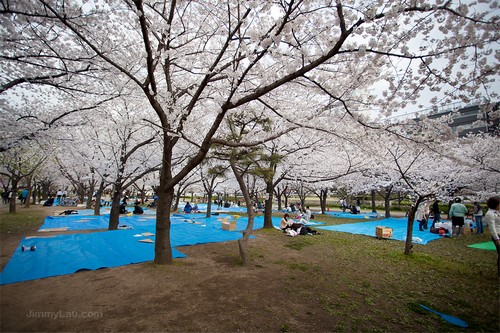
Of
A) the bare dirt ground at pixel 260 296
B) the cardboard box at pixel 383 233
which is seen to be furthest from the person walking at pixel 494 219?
the cardboard box at pixel 383 233

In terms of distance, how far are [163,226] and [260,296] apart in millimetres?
2804

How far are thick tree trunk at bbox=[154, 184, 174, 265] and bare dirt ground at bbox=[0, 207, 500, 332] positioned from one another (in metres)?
0.29

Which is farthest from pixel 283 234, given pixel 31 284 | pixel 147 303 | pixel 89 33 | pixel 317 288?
pixel 89 33

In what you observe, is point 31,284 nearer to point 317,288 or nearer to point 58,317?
point 58,317

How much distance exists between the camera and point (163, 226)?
541cm

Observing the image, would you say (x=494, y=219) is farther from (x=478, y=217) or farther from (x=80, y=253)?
(x=80, y=253)

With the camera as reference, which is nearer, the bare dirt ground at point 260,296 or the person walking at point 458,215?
the bare dirt ground at point 260,296

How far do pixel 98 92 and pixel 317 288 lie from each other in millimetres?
7501

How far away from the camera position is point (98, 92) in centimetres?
629

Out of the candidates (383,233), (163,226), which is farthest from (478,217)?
(163,226)

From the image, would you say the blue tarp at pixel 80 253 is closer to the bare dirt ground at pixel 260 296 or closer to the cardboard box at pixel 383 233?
the bare dirt ground at pixel 260 296

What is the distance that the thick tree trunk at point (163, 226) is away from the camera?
17.7 feet

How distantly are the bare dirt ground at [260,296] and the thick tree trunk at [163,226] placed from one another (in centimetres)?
29

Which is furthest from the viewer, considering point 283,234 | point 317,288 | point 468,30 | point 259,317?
point 283,234
